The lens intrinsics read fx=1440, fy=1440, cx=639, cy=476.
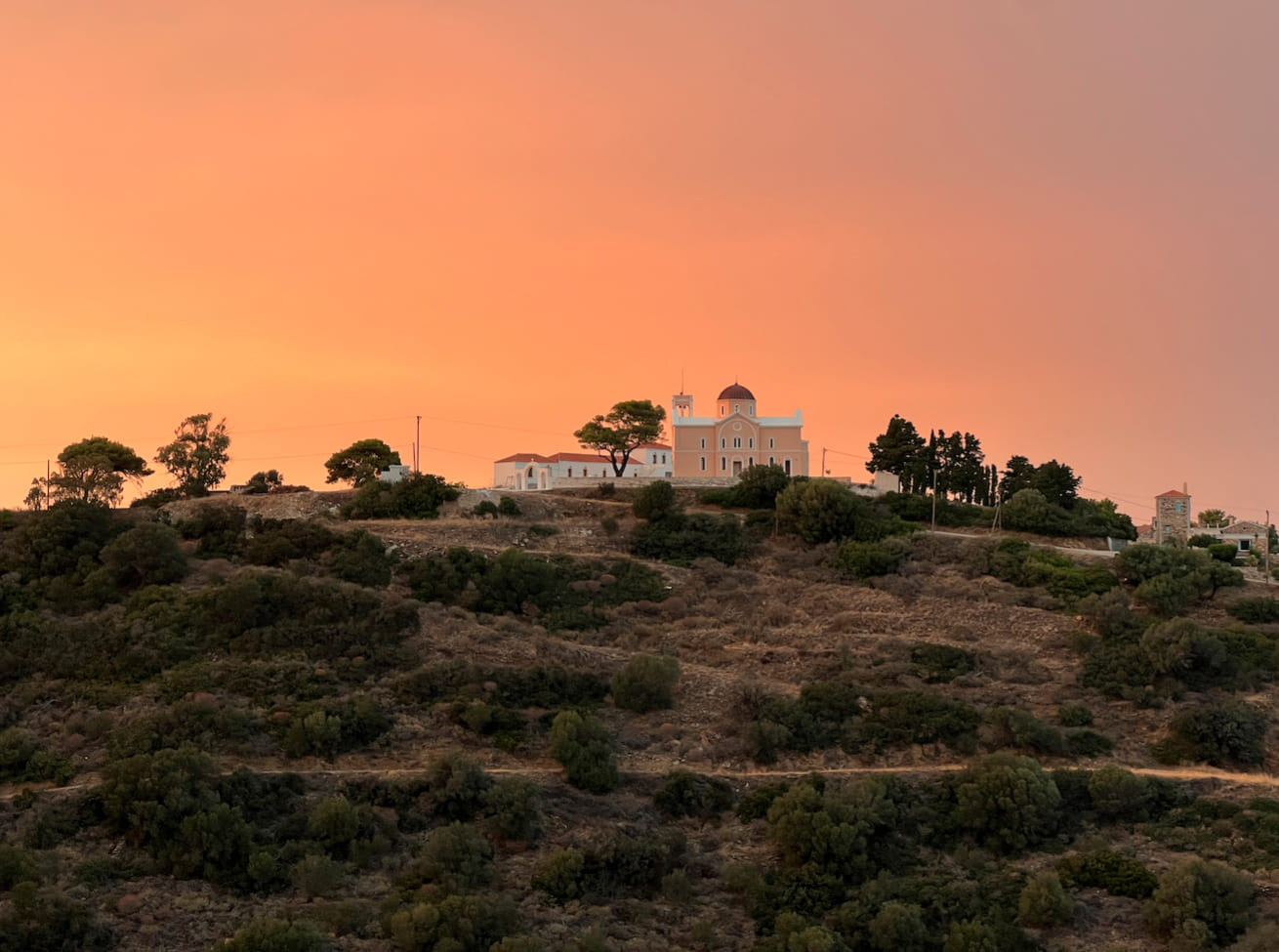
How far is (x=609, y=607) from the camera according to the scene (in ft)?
169

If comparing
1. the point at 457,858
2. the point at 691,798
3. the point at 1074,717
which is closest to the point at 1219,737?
the point at 1074,717

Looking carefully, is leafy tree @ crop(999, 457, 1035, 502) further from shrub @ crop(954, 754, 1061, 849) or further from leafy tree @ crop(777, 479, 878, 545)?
shrub @ crop(954, 754, 1061, 849)

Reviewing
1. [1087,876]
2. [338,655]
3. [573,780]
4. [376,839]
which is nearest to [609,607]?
[338,655]

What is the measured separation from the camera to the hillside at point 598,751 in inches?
1242

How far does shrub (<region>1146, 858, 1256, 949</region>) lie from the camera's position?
30.1 metres

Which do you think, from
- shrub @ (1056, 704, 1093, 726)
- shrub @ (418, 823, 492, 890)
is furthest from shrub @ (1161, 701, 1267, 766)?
shrub @ (418, 823, 492, 890)

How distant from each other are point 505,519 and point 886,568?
53.4 ft

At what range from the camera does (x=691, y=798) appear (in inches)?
1432

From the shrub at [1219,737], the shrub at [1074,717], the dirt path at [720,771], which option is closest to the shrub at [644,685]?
the dirt path at [720,771]

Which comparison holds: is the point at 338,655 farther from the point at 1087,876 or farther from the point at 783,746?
the point at 1087,876

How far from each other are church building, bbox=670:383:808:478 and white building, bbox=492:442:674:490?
187 cm

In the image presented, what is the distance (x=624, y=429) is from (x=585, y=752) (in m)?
43.3

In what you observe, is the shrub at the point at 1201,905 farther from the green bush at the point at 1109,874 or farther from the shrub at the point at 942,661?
the shrub at the point at 942,661

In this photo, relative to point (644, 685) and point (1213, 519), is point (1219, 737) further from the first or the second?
point (1213, 519)
